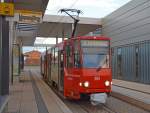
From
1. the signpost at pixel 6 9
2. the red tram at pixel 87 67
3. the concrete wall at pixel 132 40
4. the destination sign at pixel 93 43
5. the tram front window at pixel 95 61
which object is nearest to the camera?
the signpost at pixel 6 9

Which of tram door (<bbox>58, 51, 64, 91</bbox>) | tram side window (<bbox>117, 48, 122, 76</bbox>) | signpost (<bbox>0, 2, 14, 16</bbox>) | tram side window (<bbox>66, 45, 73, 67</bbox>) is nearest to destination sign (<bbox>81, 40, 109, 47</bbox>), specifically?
tram side window (<bbox>66, 45, 73, 67</bbox>)

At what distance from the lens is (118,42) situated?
36.7m

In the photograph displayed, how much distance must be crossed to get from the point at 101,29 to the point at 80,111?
2950 centimetres

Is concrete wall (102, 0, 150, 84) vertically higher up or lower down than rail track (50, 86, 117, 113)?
higher up

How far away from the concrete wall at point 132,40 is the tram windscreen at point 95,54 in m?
12.4

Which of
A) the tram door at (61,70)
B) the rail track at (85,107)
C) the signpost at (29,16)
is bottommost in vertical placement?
the rail track at (85,107)

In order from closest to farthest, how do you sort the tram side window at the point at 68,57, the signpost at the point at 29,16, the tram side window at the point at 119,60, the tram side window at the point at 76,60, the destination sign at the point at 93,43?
the tram side window at the point at 76,60, the destination sign at the point at 93,43, the tram side window at the point at 68,57, the signpost at the point at 29,16, the tram side window at the point at 119,60

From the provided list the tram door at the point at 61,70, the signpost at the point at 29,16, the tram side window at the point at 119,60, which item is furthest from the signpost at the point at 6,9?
the tram side window at the point at 119,60

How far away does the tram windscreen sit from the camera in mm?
16078

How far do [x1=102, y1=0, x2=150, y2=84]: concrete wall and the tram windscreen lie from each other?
12.4 m

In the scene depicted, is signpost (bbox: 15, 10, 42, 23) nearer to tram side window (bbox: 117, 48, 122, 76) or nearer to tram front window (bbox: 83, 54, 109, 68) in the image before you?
tram front window (bbox: 83, 54, 109, 68)

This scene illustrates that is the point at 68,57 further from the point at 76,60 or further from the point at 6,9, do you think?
the point at 6,9

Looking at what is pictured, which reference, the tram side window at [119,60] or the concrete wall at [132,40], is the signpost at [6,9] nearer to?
the concrete wall at [132,40]

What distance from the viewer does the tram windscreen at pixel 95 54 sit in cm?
1608
